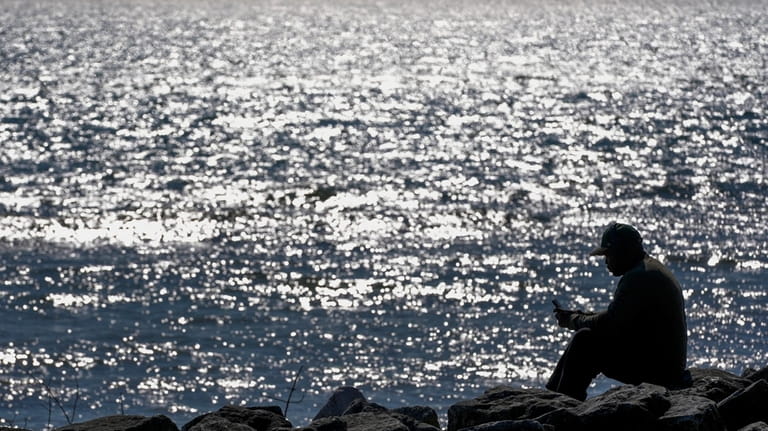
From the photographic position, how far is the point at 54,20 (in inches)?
5103

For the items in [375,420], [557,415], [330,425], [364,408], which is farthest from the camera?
[364,408]

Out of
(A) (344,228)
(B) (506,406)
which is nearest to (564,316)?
(B) (506,406)

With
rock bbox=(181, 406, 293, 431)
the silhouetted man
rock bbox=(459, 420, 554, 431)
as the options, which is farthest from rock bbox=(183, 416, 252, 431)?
the silhouetted man

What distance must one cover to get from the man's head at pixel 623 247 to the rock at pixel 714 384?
0.90m

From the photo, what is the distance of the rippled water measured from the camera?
18609 mm

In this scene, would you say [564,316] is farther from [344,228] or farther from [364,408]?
[344,228]

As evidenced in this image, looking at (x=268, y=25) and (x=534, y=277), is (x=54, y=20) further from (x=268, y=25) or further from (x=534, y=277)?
(x=534, y=277)

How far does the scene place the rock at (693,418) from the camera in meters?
7.84

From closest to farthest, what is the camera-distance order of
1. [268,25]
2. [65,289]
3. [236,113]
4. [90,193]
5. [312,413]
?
1. [312,413]
2. [65,289]
3. [90,193]
4. [236,113]
5. [268,25]

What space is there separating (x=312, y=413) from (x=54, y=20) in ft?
390

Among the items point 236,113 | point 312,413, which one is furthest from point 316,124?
point 312,413

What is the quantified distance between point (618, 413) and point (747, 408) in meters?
0.95

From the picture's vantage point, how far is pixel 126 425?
866cm

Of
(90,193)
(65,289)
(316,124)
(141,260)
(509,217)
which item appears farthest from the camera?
(316,124)
